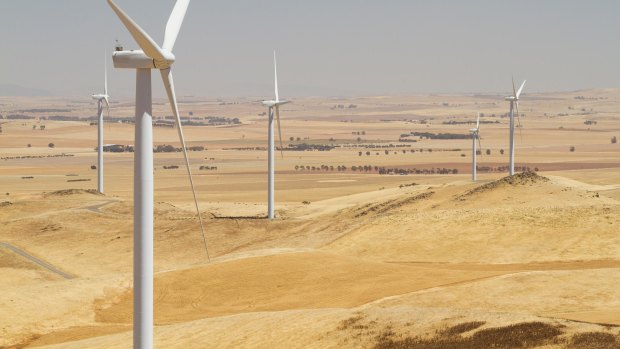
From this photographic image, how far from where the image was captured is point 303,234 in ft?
279

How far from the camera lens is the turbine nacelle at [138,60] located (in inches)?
1209

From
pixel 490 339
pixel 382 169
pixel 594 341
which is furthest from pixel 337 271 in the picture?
pixel 382 169

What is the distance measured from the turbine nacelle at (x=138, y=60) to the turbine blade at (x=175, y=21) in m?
2.12

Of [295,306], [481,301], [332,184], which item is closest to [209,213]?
[332,184]

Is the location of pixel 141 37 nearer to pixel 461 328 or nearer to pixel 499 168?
pixel 461 328

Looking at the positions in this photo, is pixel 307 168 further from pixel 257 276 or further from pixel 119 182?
pixel 257 276

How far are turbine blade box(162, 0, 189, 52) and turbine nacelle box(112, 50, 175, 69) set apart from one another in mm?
2120

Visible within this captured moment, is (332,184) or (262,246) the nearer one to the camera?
(262,246)

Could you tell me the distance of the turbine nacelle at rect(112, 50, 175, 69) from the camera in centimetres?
3072

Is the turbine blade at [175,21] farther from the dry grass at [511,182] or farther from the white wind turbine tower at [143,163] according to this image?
the dry grass at [511,182]

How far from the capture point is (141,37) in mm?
29688

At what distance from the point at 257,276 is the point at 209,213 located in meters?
49.2

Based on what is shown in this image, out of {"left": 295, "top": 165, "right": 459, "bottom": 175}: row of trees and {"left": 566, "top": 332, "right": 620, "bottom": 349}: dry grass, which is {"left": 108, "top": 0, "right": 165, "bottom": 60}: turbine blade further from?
{"left": 295, "top": 165, "right": 459, "bottom": 175}: row of trees

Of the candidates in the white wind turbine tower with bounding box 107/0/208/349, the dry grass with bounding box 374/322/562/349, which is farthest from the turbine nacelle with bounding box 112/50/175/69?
the dry grass with bounding box 374/322/562/349
